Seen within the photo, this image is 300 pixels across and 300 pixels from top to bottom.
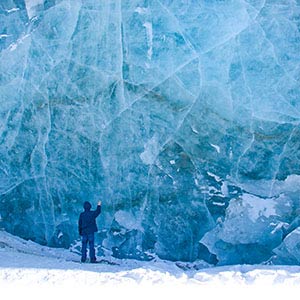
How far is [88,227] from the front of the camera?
5191 mm

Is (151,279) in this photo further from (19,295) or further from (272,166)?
(272,166)

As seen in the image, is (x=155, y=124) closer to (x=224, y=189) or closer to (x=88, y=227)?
(x=224, y=189)

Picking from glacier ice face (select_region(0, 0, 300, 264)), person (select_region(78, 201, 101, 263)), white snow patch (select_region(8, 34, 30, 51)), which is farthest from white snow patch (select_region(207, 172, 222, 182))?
white snow patch (select_region(8, 34, 30, 51))

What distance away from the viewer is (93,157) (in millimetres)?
5664

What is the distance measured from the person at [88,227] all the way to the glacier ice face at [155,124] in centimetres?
36

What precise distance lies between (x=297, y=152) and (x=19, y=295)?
2.97 m

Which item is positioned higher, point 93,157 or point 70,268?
point 93,157

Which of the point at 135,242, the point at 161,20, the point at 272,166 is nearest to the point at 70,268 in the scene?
the point at 135,242

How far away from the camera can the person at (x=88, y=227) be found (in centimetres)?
519

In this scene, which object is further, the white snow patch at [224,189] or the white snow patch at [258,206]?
the white snow patch at [224,189]

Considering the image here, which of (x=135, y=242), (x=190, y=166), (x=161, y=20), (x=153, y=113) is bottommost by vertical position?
(x=135, y=242)

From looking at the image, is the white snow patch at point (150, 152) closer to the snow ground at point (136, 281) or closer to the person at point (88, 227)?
the person at point (88, 227)

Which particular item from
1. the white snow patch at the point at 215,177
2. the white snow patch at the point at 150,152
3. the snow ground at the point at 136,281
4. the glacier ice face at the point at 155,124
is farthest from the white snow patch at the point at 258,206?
the white snow patch at the point at 150,152

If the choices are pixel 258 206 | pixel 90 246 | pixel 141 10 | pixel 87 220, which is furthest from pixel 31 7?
pixel 258 206
